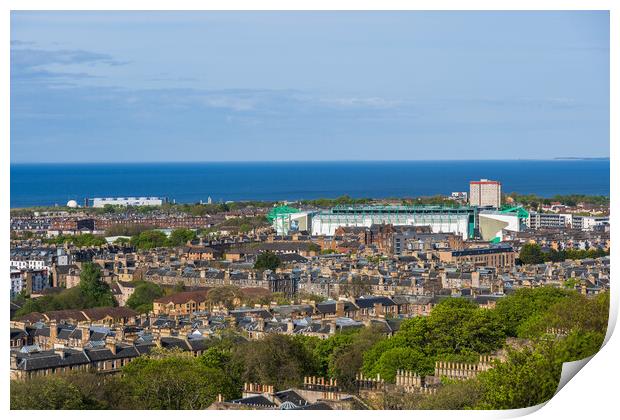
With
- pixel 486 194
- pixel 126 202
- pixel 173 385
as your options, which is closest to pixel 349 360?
pixel 173 385

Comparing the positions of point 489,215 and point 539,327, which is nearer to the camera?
point 539,327

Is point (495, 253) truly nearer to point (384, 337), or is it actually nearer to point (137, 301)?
point (137, 301)

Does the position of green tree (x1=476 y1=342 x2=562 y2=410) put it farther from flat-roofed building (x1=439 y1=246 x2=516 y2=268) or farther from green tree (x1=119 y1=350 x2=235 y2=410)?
flat-roofed building (x1=439 y1=246 x2=516 y2=268)

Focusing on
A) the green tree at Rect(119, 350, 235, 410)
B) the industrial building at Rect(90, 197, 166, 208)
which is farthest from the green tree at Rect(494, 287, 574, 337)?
the industrial building at Rect(90, 197, 166, 208)

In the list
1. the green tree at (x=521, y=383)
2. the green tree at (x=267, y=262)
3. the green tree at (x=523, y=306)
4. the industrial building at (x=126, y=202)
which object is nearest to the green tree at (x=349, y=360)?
the green tree at (x=523, y=306)

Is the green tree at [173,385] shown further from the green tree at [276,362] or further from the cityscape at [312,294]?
the green tree at [276,362]
